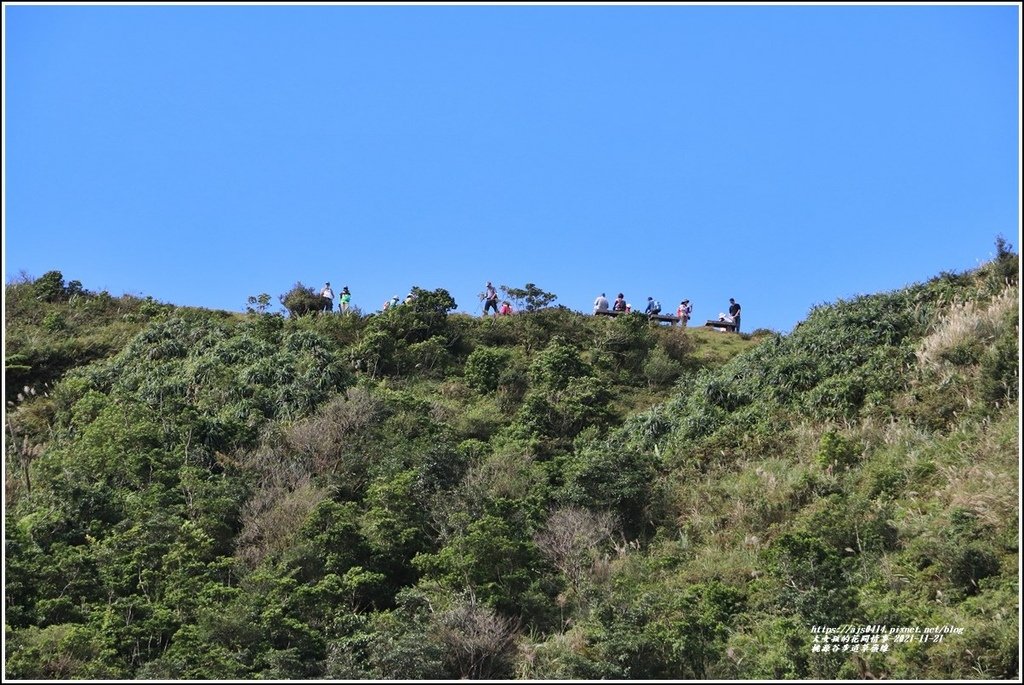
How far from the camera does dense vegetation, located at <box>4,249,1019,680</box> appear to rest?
1568 centimetres

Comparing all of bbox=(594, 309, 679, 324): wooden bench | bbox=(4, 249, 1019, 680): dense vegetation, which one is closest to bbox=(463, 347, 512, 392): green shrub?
bbox=(4, 249, 1019, 680): dense vegetation

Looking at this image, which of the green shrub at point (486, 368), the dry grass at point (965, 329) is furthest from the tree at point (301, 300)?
the dry grass at point (965, 329)

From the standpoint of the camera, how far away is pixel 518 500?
2095 cm

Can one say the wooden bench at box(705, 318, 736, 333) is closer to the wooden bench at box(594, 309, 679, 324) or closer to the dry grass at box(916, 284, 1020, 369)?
the wooden bench at box(594, 309, 679, 324)

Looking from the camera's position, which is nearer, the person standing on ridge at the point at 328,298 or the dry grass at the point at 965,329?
the dry grass at the point at 965,329

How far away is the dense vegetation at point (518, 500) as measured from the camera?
51.4 ft

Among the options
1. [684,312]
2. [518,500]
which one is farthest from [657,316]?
[518,500]

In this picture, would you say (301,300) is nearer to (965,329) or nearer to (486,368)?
(486,368)

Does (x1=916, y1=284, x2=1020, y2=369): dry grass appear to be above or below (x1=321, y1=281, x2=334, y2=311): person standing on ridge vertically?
below

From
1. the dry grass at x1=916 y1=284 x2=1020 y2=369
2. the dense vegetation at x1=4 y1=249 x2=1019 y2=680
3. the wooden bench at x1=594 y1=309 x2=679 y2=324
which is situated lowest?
the dense vegetation at x1=4 y1=249 x2=1019 y2=680

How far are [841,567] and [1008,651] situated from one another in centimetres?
315

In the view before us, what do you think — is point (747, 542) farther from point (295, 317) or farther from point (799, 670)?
point (295, 317)

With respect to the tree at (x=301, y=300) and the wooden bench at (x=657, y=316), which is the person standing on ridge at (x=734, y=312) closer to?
the wooden bench at (x=657, y=316)

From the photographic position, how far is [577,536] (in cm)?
1925
